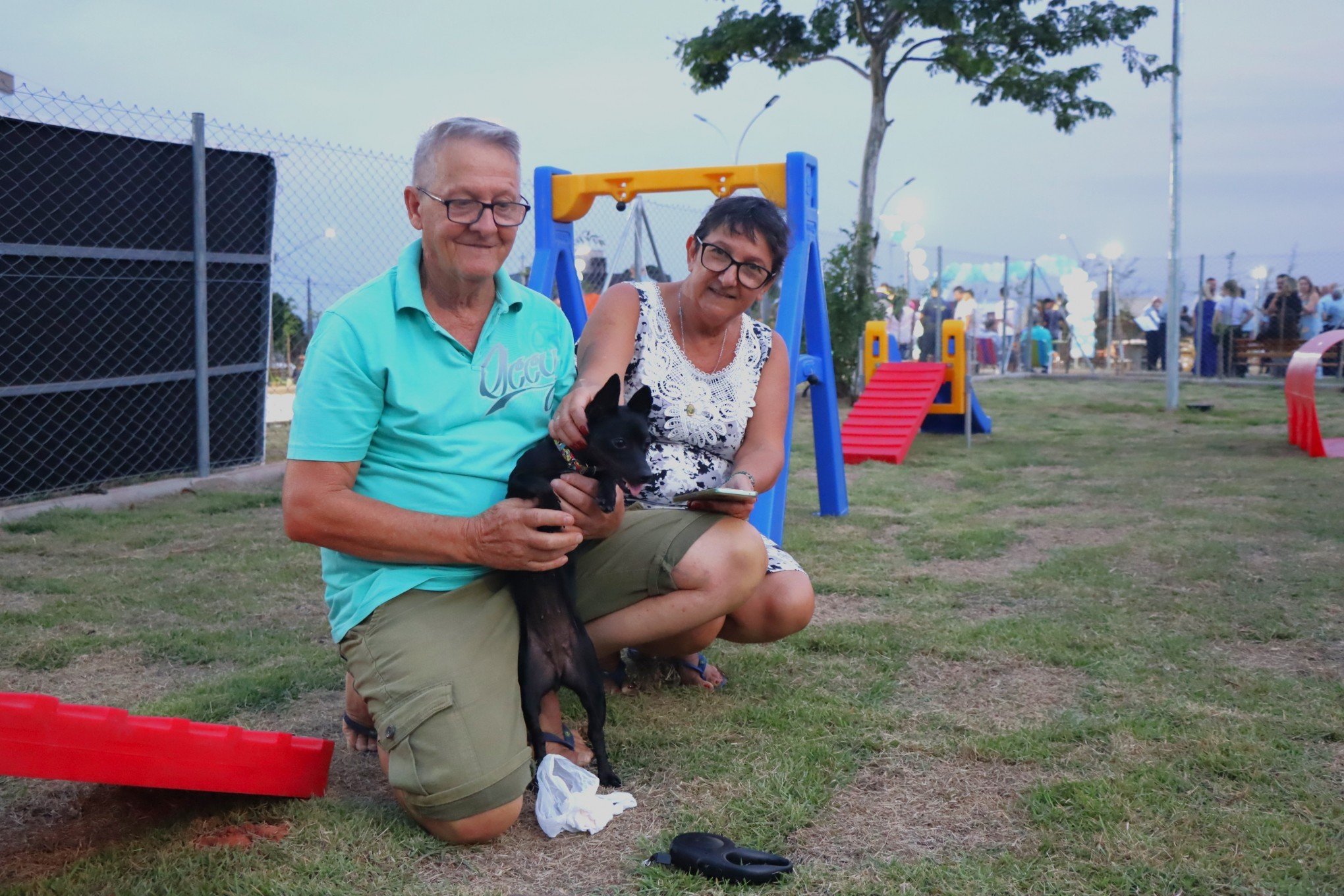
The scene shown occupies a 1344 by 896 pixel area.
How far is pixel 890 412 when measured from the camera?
8.90m

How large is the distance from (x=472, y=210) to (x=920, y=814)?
63.1 inches

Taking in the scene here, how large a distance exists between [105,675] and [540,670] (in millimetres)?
1642

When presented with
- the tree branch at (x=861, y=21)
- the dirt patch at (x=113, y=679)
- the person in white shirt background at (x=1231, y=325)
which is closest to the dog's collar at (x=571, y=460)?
the dirt patch at (x=113, y=679)

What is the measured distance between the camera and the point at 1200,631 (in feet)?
11.6

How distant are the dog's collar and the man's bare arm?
0.16 m

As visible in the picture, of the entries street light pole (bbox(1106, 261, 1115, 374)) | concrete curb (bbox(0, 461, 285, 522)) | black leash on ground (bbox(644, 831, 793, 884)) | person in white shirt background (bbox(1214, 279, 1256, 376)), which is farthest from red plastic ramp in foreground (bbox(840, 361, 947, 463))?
street light pole (bbox(1106, 261, 1115, 374))

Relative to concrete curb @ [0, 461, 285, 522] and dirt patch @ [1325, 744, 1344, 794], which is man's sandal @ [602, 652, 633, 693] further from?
concrete curb @ [0, 461, 285, 522]

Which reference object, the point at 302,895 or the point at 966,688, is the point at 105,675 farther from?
the point at 966,688

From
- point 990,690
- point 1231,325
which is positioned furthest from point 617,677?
point 1231,325

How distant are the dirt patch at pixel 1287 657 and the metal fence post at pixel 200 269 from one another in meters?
6.21

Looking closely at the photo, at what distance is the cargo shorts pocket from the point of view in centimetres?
209

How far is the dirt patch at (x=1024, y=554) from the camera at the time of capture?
4.53 meters

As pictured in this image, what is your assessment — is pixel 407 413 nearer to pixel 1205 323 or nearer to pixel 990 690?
pixel 990 690

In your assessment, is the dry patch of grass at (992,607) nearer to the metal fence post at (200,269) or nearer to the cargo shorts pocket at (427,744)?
the cargo shorts pocket at (427,744)
